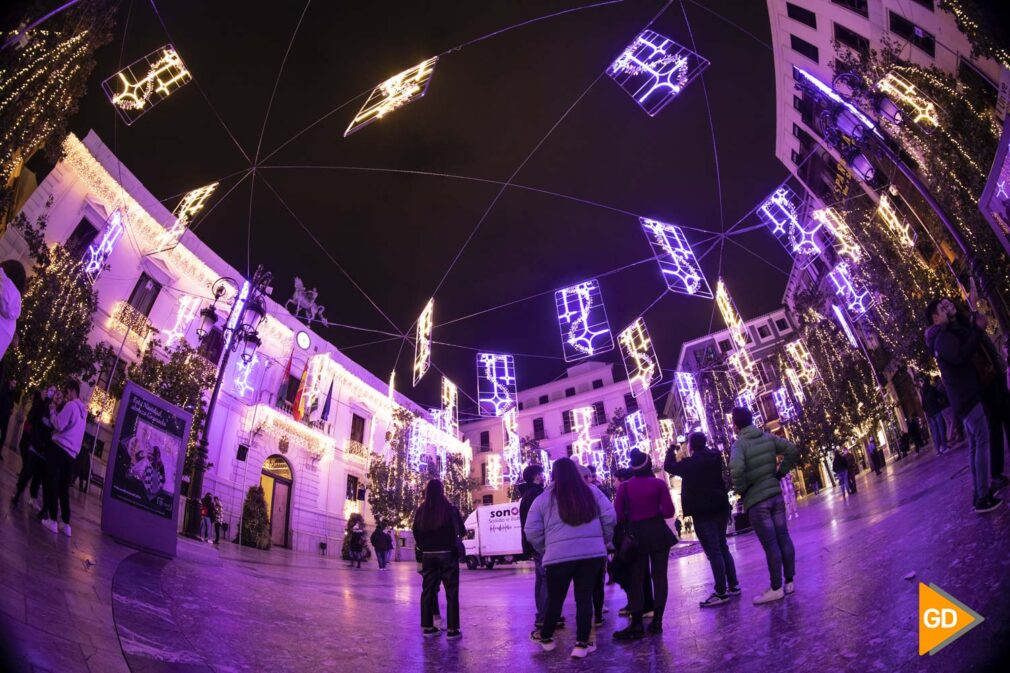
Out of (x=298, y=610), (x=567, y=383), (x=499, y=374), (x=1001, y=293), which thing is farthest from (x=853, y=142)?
(x=567, y=383)

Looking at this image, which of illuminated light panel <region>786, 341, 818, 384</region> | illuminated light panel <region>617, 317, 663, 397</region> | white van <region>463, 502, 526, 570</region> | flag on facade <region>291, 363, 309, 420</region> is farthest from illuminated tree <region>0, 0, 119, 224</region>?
illuminated light panel <region>786, 341, 818, 384</region>

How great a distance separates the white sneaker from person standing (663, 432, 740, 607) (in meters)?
0.64

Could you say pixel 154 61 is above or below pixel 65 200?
below

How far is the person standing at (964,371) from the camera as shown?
4695 millimetres

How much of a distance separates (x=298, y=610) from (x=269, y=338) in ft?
73.3

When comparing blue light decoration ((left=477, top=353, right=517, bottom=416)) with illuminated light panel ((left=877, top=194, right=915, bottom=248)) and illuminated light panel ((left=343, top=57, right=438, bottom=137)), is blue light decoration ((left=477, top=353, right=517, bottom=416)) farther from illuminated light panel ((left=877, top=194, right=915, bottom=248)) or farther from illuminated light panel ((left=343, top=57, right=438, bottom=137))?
illuminated light panel ((left=877, top=194, right=915, bottom=248))

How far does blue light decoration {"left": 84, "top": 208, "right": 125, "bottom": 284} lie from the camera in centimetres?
1365

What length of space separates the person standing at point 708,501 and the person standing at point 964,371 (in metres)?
2.24

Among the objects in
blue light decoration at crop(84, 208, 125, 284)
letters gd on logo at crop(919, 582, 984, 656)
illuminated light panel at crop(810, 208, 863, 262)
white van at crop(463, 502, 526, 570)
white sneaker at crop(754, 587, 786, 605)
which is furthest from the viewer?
white van at crop(463, 502, 526, 570)

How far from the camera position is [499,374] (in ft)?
54.2

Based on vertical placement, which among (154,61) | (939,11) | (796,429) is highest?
(939,11)

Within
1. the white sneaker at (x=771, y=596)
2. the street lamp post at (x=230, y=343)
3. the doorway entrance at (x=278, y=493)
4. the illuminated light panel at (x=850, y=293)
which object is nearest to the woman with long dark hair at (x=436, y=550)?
the white sneaker at (x=771, y=596)

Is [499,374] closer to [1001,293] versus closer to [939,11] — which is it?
[1001,293]

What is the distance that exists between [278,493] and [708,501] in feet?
81.4
